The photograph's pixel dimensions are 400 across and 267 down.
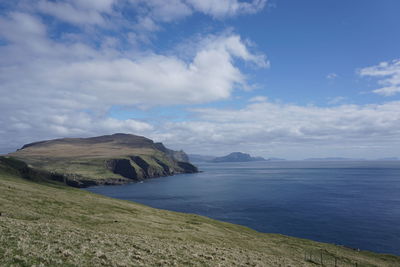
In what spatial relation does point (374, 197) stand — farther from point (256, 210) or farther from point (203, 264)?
point (203, 264)

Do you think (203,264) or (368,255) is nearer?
(203,264)

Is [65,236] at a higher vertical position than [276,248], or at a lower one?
higher

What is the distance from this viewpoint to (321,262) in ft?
155

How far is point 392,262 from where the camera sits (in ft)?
190

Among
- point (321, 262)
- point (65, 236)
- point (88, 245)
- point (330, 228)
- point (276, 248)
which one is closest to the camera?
point (88, 245)

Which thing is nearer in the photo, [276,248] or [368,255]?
[276,248]

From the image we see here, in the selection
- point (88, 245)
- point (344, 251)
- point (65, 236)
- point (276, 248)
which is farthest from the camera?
point (344, 251)

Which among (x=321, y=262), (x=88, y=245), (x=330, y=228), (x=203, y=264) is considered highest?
(x=88, y=245)

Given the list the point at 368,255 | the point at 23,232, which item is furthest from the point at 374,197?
the point at 23,232

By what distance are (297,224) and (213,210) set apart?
42.6m

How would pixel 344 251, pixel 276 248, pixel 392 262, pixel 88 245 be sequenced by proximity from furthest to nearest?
pixel 344 251, pixel 392 262, pixel 276 248, pixel 88 245

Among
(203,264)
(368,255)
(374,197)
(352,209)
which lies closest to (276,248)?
(368,255)

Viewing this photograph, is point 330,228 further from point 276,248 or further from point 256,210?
point 276,248

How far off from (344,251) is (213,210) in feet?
253
